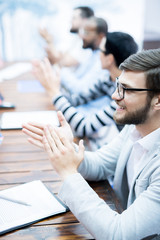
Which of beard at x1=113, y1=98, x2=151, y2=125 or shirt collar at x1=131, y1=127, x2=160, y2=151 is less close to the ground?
beard at x1=113, y1=98, x2=151, y2=125

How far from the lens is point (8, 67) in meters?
2.79

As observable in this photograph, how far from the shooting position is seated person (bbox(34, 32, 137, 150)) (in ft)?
5.01

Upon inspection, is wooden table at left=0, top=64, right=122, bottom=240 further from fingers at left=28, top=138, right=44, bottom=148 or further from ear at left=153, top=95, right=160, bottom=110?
ear at left=153, top=95, right=160, bottom=110

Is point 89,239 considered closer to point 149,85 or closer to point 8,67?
point 149,85

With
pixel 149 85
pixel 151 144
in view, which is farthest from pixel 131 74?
pixel 151 144

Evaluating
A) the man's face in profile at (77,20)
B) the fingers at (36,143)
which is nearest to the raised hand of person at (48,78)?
the fingers at (36,143)

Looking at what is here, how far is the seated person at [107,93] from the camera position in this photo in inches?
60.1

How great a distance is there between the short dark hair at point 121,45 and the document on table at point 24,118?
0.50 m

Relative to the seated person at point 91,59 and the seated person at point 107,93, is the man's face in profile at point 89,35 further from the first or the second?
the seated person at point 107,93

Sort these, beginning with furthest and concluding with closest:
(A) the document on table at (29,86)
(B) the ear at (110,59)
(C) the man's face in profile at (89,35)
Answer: (C) the man's face in profile at (89,35), (A) the document on table at (29,86), (B) the ear at (110,59)

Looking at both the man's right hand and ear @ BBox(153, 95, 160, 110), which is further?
the man's right hand

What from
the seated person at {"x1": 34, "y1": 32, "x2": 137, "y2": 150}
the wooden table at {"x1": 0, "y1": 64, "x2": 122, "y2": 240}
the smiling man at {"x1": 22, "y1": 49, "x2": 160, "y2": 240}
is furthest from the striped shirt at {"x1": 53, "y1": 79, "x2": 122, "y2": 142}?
the smiling man at {"x1": 22, "y1": 49, "x2": 160, "y2": 240}

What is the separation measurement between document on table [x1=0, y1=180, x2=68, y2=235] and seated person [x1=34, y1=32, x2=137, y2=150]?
532mm

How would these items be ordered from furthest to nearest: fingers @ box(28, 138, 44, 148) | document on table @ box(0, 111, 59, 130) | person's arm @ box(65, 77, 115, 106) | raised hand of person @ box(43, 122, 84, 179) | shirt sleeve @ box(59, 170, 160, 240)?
person's arm @ box(65, 77, 115, 106) → document on table @ box(0, 111, 59, 130) → fingers @ box(28, 138, 44, 148) → raised hand of person @ box(43, 122, 84, 179) → shirt sleeve @ box(59, 170, 160, 240)
